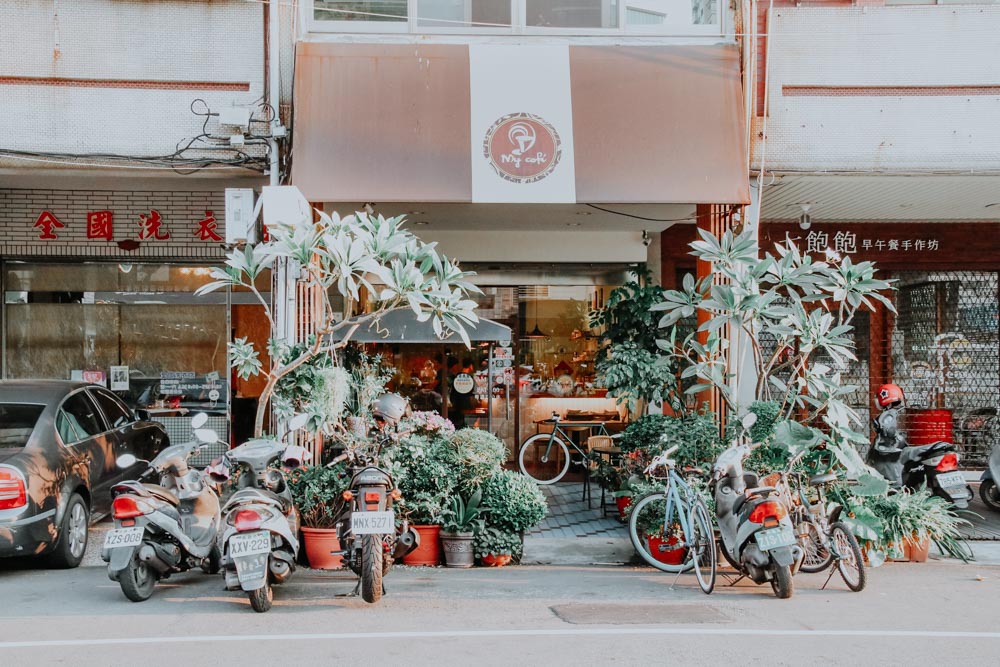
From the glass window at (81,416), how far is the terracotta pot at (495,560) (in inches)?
162

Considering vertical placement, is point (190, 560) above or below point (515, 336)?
below

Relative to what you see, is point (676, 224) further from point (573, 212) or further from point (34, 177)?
point (34, 177)

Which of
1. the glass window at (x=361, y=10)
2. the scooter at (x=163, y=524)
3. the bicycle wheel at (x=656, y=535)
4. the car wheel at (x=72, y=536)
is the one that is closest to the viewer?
the scooter at (x=163, y=524)

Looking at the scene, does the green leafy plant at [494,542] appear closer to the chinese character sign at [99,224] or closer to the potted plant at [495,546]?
the potted plant at [495,546]

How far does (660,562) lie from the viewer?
7902 millimetres

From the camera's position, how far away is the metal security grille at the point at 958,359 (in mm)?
12859

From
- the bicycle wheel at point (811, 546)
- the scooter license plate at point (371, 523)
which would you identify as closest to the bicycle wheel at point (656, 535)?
the bicycle wheel at point (811, 546)

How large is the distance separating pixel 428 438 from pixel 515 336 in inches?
186

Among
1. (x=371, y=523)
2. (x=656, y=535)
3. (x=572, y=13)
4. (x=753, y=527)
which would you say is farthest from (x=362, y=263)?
(x=572, y=13)

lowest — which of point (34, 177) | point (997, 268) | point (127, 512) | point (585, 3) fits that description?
point (127, 512)

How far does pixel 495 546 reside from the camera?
795cm

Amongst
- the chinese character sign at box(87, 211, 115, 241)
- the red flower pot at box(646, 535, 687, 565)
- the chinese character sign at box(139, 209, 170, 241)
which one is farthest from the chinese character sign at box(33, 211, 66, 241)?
the red flower pot at box(646, 535, 687, 565)

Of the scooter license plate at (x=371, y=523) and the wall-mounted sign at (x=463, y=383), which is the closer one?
the scooter license plate at (x=371, y=523)

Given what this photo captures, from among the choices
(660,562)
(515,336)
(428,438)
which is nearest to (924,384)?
(515,336)
